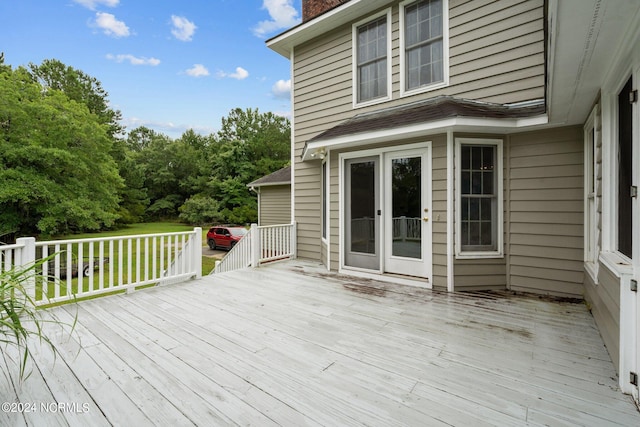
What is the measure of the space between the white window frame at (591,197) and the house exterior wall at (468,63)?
889 mm

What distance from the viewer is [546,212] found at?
155 inches

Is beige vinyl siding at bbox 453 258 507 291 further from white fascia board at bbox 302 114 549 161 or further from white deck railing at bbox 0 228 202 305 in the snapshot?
white deck railing at bbox 0 228 202 305

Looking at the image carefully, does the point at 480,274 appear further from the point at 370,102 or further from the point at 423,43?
the point at 423,43

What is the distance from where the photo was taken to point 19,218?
11.9 metres

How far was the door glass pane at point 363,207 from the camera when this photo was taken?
4.97 meters

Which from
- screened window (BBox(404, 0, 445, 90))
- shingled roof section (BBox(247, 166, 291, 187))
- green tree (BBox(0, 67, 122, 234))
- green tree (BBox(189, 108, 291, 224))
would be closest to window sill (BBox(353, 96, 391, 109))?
screened window (BBox(404, 0, 445, 90))

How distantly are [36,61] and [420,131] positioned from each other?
86.8 ft

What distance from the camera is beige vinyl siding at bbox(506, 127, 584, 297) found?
378cm

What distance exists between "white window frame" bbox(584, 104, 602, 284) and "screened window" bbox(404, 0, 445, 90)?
2.22 m

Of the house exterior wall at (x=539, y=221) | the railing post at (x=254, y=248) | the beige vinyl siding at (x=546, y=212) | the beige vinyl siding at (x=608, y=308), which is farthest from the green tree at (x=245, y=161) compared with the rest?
the beige vinyl siding at (x=608, y=308)

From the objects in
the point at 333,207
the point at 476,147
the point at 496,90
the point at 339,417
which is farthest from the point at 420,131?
the point at 339,417

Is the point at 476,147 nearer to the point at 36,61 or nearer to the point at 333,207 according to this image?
the point at 333,207

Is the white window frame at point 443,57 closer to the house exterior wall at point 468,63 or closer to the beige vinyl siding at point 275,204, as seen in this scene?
the house exterior wall at point 468,63

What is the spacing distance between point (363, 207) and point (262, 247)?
2.53 m
